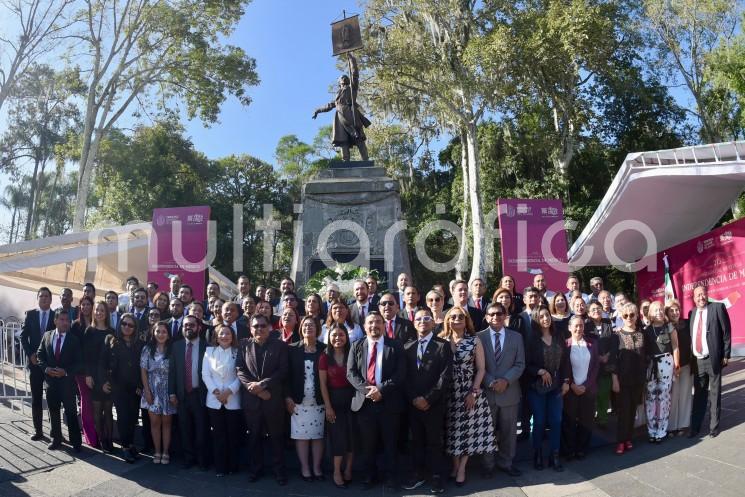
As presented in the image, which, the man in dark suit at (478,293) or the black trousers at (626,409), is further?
the man in dark suit at (478,293)

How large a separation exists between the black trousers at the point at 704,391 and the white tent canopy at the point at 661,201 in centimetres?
341

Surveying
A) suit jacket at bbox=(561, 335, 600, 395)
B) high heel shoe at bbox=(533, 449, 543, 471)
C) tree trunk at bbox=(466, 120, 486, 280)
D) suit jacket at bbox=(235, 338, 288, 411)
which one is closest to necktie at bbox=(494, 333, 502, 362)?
suit jacket at bbox=(561, 335, 600, 395)

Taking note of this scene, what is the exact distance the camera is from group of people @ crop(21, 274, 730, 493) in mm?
4785

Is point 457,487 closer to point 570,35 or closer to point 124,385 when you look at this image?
point 124,385

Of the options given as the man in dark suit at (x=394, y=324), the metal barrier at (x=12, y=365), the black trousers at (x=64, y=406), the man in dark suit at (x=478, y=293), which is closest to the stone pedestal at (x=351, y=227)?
the man in dark suit at (x=478, y=293)

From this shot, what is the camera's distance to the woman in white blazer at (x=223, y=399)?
5.10 m

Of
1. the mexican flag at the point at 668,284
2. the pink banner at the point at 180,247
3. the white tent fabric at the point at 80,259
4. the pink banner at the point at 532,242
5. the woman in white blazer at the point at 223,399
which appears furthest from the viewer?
the mexican flag at the point at 668,284

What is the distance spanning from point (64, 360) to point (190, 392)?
1.47 meters

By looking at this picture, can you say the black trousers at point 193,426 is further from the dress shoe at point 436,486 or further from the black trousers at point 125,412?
the dress shoe at point 436,486

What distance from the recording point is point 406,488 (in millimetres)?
4762

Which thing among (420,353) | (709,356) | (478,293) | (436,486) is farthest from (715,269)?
(436,486)

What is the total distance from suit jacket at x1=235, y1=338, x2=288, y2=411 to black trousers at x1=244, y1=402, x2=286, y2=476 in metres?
0.03

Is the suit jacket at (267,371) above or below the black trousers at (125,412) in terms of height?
above

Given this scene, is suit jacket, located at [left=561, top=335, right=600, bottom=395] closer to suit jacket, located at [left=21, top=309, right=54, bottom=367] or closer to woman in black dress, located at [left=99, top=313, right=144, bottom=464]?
woman in black dress, located at [left=99, top=313, right=144, bottom=464]
